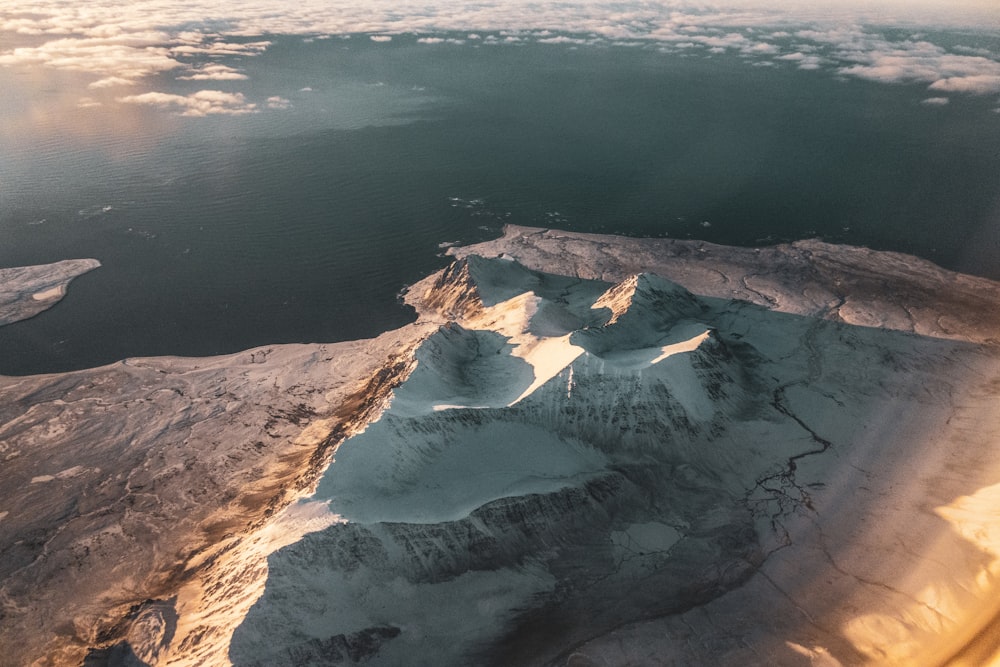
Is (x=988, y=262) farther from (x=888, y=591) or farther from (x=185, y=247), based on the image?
(x=185, y=247)

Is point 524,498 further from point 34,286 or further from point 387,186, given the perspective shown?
point 387,186

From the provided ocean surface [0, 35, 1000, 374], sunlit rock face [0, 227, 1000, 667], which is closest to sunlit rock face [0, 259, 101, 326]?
ocean surface [0, 35, 1000, 374]

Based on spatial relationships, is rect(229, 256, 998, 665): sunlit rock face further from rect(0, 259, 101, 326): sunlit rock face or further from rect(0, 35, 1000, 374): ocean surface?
rect(0, 259, 101, 326): sunlit rock face

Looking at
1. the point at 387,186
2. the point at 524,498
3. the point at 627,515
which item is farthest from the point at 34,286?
the point at 627,515

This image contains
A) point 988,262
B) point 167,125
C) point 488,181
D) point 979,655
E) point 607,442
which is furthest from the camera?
point 167,125

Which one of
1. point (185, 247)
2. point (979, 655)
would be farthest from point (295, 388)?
point (979, 655)
